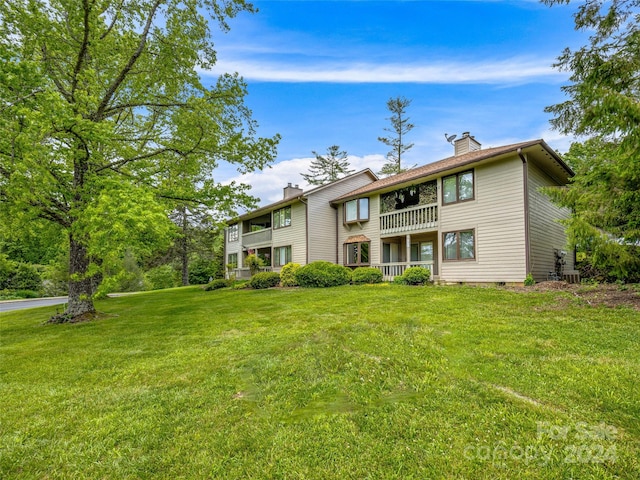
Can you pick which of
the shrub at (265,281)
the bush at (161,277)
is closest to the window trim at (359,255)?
the shrub at (265,281)

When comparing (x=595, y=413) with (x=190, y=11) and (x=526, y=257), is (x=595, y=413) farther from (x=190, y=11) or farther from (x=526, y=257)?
(x=190, y=11)

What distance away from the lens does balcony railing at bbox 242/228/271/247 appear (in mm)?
23859

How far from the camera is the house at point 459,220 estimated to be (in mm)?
12141

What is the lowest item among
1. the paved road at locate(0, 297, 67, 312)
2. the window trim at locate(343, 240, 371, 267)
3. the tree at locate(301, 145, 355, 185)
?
the paved road at locate(0, 297, 67, 312)

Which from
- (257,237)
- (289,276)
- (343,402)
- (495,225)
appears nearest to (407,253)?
(495,225)

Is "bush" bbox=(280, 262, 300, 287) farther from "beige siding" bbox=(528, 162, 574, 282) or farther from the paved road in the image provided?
the paved road

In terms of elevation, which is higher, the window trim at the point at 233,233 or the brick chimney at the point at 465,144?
the brick chimney at the point at 465,144

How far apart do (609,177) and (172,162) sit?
13064 mm

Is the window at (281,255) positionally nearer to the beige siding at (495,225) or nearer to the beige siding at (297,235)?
the beige siding at (297,235)

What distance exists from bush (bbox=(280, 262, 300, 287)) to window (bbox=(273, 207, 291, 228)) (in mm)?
4803

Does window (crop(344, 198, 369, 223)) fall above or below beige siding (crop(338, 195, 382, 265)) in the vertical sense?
above

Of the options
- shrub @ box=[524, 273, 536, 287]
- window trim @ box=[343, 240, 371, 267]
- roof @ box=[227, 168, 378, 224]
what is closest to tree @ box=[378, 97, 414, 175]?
roof @ box=[227, 168, 378, 224]

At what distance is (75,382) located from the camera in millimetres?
4664

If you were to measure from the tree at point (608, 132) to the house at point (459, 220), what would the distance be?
9.62ft
